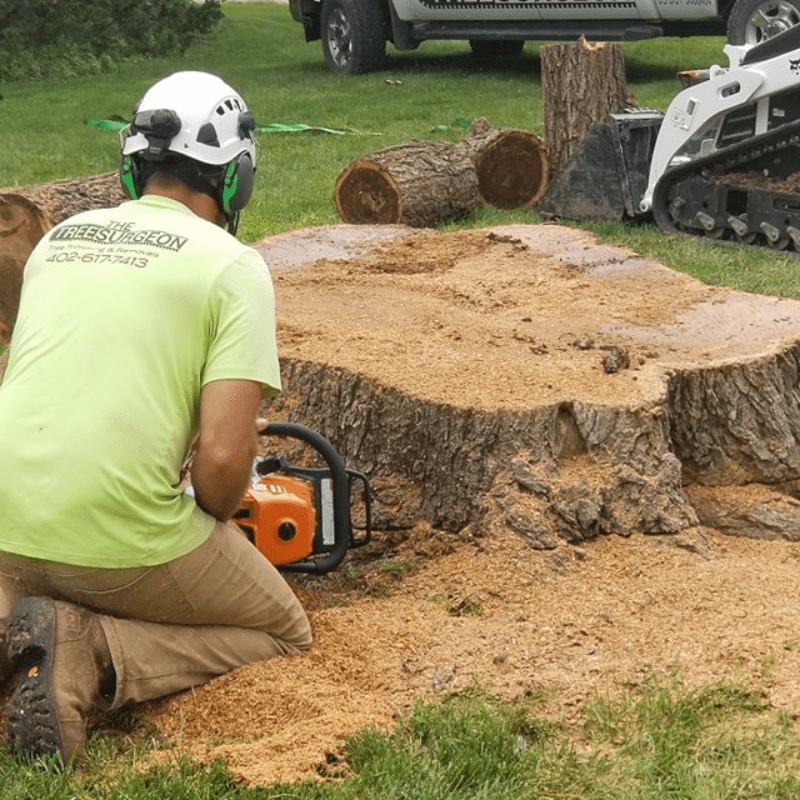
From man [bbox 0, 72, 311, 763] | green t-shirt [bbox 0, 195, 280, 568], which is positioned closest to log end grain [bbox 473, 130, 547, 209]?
man [bbox 0, 72, 311, 763]

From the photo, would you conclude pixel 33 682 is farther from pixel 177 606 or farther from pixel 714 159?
pixel 714 159

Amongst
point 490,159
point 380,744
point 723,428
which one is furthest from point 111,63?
point 380,744

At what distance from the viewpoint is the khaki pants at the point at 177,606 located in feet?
11.0

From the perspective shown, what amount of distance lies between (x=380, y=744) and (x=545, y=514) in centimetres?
128

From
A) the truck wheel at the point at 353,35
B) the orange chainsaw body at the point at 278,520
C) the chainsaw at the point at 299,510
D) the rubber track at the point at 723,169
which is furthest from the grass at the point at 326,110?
the orange chainsaw body at the point at 278,520

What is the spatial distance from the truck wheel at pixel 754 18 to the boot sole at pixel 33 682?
36.9 feet

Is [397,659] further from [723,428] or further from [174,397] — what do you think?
[723,428]

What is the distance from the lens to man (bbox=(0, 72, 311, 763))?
3.23 m

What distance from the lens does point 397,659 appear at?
3680mm

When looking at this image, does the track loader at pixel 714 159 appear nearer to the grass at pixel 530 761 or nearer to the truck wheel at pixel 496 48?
the grass at pixel 530 761

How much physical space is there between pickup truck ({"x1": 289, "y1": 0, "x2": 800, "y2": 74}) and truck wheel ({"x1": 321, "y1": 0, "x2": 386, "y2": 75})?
1cm

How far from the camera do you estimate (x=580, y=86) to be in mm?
9555

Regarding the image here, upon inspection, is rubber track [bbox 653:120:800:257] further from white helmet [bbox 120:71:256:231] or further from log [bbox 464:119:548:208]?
white helmet [bbox 120:71:256:231]

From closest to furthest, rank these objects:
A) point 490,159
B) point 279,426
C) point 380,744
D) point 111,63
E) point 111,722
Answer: point 380,744 < point 111,722 < point 279,426 < point 490,159 < point 111,63
